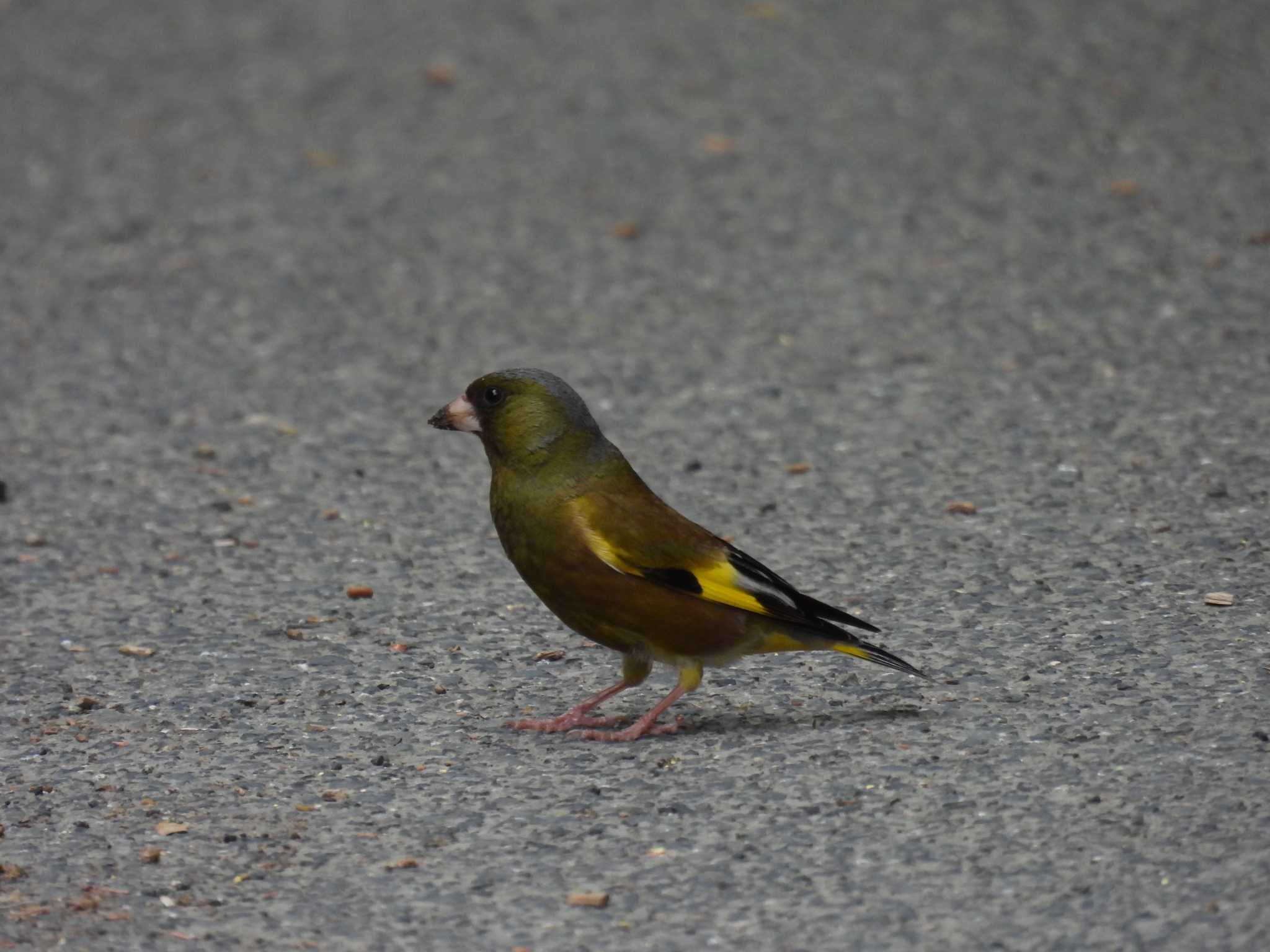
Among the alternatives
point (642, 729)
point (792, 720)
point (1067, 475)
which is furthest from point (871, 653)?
point (1067, 475)

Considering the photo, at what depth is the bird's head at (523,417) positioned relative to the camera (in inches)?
198

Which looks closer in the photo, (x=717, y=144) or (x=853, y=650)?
(x=853, y=650)

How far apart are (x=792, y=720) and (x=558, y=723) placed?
660 mm

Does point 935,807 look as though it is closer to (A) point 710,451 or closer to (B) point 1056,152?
(A) point 710,451

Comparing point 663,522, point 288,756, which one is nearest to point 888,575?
point 663,522

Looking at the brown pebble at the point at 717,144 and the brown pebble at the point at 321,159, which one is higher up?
the brown pebble at the point at 321,159

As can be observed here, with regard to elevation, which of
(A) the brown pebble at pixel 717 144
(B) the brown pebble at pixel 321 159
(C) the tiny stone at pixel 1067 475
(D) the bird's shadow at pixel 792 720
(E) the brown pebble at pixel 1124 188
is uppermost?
Answer: (B) the brown pebble at pixel 321 159

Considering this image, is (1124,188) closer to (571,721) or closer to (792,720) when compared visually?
(792,720)

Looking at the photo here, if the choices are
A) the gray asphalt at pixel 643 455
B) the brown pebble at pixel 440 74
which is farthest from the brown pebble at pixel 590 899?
the brown pebble at pixel 440 74

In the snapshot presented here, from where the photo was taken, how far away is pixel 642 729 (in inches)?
197

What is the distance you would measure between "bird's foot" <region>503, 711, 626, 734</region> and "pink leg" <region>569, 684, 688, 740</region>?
1.5 inches

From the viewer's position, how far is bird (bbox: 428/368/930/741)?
4.83 meters

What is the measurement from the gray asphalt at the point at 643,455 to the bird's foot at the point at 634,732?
5cm

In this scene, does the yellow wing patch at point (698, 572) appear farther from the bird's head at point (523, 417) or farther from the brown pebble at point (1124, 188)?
the brown pebble at point (1124, 188)
